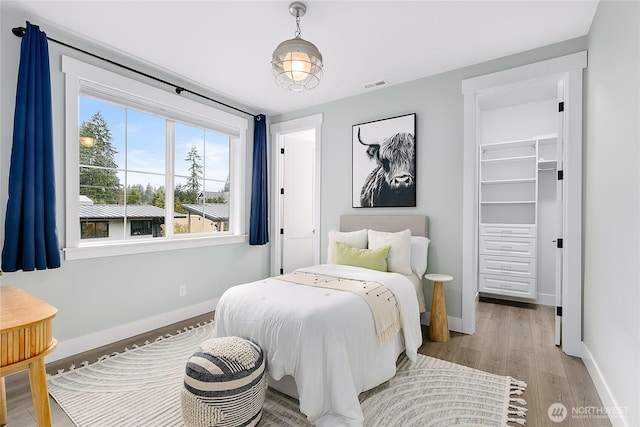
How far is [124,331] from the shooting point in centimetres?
286

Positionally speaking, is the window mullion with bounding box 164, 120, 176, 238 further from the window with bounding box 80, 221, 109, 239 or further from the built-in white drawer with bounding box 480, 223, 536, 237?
the built-in white drawer with bounding box 480, 223, 536, 237

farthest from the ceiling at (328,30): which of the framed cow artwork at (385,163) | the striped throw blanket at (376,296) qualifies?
the striped throw blanket at (376,296)

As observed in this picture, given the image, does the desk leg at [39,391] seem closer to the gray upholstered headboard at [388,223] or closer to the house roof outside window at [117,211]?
the house roof outside window at [117,211]

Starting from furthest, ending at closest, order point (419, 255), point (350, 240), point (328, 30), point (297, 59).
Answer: point (350, 240) < point (419, 255) < point (328, 30) < point (297, 59)

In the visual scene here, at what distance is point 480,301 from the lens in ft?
13.9

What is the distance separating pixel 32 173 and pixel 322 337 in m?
2.39

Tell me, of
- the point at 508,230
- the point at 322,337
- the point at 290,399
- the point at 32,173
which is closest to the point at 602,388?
Answer: the point at 322,337

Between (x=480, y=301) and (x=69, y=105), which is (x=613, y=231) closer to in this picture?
(x=480, y=301)

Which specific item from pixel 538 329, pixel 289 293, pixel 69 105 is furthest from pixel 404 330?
pixel 69 105

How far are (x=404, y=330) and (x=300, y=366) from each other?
3.15 ft

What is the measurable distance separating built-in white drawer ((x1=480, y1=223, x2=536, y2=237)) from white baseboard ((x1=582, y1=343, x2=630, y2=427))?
5.52 feet

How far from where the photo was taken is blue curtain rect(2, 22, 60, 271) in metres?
2.18

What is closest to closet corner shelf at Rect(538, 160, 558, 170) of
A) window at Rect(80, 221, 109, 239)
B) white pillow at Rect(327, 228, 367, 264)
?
white pillow at Rect(327, 228, 367, 264)

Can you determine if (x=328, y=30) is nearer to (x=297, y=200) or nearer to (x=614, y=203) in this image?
(x=614, y=203)
